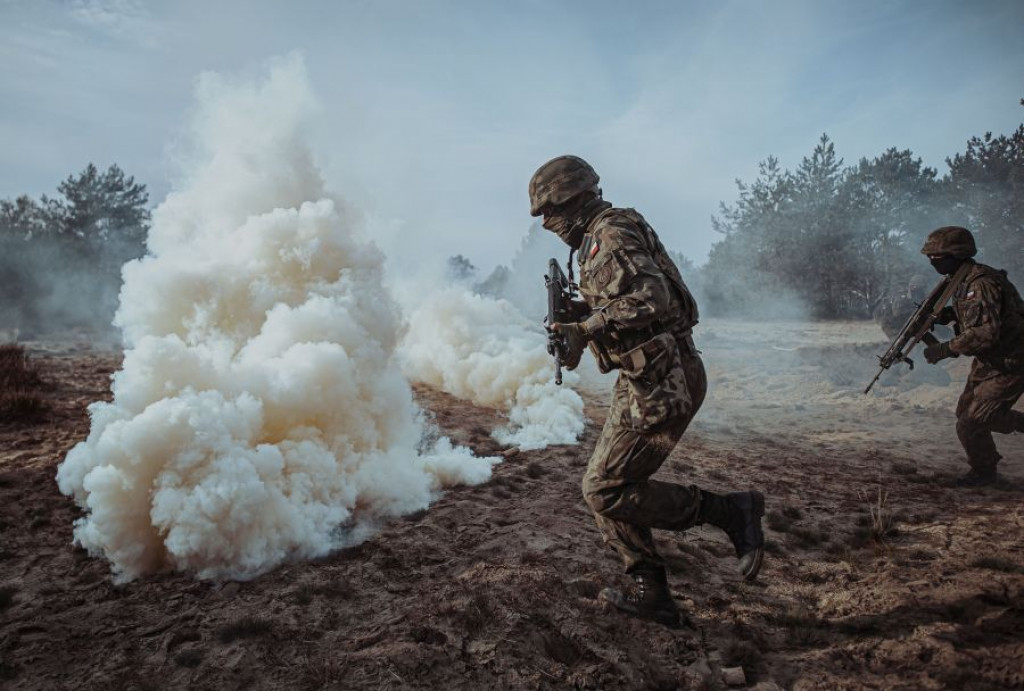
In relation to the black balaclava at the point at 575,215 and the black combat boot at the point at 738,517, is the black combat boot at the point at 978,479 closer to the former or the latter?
the black combat boot at the point at 738,517

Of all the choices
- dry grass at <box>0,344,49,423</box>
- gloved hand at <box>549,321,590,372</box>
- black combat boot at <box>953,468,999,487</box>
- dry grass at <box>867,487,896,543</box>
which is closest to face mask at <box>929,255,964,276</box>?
black combat boot at <box>953,468,999,487</box>

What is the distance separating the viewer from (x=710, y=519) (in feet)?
10.6

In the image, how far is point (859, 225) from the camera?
21.3 m

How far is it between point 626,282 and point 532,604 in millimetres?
1822

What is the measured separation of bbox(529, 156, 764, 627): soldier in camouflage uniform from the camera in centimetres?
301

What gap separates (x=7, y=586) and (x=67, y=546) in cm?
54

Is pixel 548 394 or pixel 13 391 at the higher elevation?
pixel 13 391

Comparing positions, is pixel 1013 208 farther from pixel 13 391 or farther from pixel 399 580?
pixel 13 391

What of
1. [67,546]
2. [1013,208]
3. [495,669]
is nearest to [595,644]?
[495,669]

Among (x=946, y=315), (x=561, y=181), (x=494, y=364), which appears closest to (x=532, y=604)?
(x=561, y=181)

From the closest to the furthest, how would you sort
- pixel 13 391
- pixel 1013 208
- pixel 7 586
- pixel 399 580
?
pixel 7 586 → pixel 399 580 → pixel 13 391 → pixel 1013 208

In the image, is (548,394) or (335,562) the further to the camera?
(548,394)

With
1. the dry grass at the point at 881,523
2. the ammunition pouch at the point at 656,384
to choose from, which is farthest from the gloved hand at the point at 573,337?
the dry grass at the point at 881,523

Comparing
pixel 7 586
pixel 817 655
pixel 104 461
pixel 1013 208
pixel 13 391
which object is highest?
pixel 1013 208
